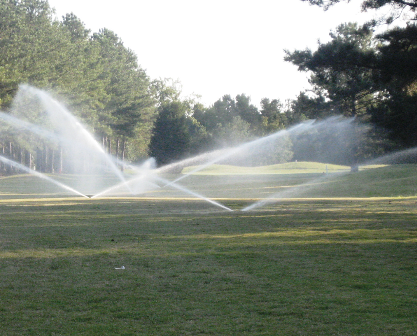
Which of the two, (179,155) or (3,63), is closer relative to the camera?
(3,63)

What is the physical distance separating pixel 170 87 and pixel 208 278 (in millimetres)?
124630

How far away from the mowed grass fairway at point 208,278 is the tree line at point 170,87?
6.98 meters

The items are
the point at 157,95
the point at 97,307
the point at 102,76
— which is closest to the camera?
the point at 97,307

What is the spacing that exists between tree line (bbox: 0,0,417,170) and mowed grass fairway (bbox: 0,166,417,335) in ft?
22.9

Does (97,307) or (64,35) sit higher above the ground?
(64,35)

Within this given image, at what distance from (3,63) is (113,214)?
3431cm

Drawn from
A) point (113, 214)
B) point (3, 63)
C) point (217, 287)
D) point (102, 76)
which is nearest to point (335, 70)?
point (113, 214)

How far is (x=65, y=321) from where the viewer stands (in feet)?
20.0

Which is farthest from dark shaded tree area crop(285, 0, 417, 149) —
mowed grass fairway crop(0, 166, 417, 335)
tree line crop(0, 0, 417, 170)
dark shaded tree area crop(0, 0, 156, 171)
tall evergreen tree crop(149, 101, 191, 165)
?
tall evergreen tree crop(149, 101, 191, 165)

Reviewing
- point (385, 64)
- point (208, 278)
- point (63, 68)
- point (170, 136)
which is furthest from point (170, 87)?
point (208, 278)

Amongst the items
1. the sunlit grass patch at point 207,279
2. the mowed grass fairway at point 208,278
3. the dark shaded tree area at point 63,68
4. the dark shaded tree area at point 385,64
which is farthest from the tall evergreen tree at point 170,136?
the sunlit grass patch at point 207,279

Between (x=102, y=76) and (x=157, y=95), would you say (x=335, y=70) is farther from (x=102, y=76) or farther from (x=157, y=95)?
(x=157, y=95)

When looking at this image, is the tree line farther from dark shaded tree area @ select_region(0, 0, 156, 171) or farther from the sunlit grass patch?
the sunlit grass patch

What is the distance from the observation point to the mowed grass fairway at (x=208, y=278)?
237 inches
